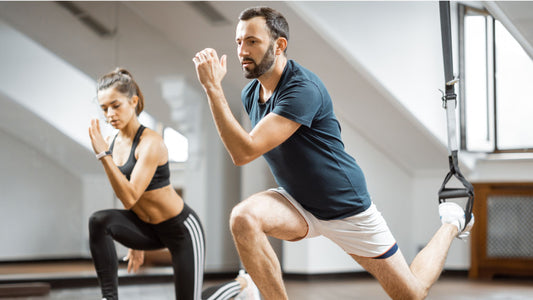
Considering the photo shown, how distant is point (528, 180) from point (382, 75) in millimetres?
1581

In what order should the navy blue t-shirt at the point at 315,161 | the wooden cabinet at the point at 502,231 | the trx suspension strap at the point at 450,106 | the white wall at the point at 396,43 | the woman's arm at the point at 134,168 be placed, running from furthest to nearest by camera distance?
the wooden cabinet at the point at 502,231, the white wall at the point at 396,43, the woman's arm at the point at 134,168, the trx suspension strap at the point at 450,106, the navy blue t-shirt at the point at 315,161

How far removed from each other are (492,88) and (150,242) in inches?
150

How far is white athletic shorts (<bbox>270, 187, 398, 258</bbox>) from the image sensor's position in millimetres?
2148

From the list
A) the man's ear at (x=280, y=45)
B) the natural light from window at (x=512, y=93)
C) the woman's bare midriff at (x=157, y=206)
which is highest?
the natural light from window at (x=512, y=93)

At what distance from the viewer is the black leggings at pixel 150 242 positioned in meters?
2.53

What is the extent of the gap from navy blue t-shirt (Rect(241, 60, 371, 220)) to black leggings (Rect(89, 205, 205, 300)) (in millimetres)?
648

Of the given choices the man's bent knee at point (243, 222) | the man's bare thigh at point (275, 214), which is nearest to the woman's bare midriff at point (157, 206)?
the man's bare thigh at point (275, 214)

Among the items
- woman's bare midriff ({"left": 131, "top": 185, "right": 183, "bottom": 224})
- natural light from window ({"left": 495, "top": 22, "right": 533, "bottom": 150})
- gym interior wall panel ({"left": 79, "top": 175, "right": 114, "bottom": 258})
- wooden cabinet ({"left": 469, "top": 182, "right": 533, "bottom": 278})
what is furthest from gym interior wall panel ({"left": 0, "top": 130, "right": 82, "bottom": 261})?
natural light from window ({"left": 495, "top": 22, "right": 533, "bottom": 150})

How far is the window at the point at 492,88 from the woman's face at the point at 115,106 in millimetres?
3562

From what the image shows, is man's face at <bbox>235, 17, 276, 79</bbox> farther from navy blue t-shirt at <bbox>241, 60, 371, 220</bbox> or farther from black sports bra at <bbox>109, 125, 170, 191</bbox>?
black sports bra at <bbox>109, 125, 170, 191</bbox>

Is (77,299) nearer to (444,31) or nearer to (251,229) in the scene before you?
(251,229)

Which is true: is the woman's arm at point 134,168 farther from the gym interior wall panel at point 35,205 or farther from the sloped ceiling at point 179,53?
the gym interior wall panel at point 35,205

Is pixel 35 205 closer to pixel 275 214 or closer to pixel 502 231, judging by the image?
pixel 275 214

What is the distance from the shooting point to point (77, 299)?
4148mm
